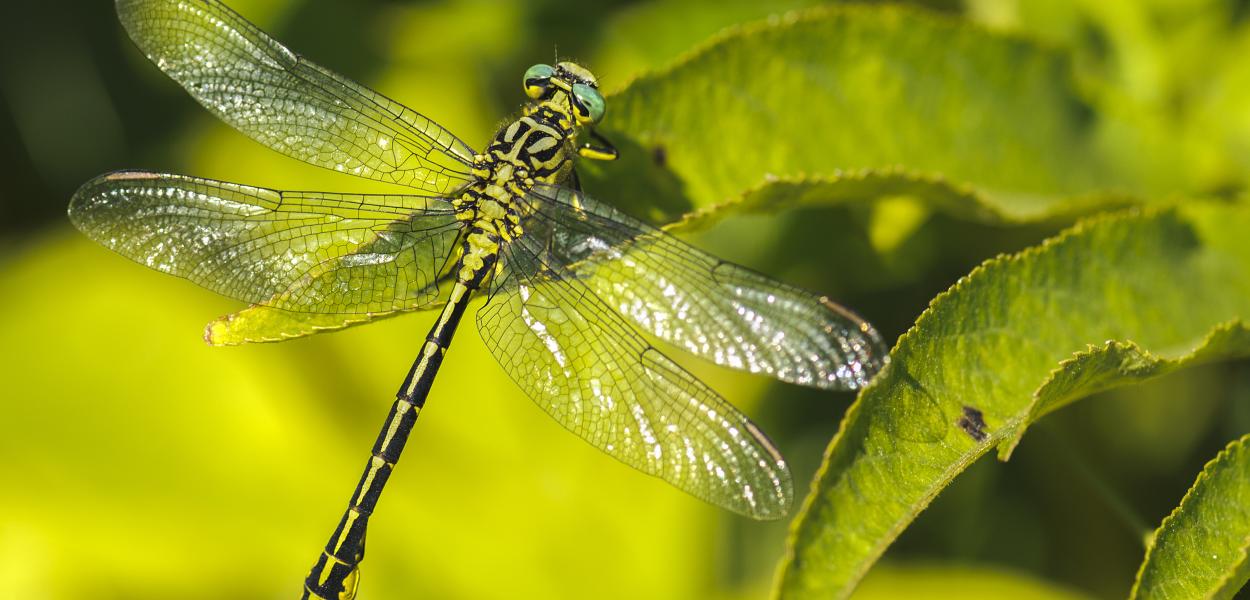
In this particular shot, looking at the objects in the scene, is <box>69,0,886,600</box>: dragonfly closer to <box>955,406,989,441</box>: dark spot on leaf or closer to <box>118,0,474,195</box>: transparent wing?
<box>118,0,474,195</box>: transparent wing

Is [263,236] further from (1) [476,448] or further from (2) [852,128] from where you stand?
(2) [852,128]

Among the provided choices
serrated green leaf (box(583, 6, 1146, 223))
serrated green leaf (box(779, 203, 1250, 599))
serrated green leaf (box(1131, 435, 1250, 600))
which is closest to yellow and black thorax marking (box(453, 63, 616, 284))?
serrated green leaf (box(583, 6, 1146, 223))

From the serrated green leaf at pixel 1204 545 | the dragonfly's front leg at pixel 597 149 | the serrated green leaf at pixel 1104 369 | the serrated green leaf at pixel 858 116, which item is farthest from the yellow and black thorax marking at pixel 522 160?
the serrated green leaf at pixel 1204 545

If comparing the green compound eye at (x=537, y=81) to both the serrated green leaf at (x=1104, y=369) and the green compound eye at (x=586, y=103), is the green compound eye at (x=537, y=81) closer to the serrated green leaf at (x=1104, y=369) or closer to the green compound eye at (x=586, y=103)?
the green compound eye at (x=586, y=103)

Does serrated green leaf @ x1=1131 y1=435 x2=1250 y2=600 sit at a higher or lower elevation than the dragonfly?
lower

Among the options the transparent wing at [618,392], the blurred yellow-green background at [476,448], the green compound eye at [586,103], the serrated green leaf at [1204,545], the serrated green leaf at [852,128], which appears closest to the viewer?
the serrated green leaf at [1204,545]

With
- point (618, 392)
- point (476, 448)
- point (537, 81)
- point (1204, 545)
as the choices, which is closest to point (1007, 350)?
point (1204, 545)

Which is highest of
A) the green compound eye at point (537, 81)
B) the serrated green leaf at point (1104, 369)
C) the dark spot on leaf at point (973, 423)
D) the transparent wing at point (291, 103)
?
the green compound eye at point (537, 81)
